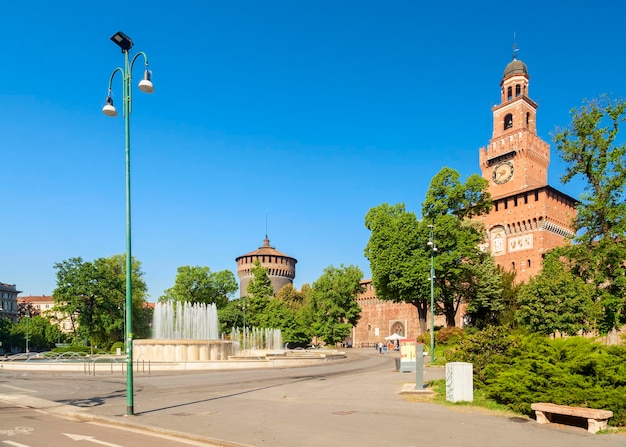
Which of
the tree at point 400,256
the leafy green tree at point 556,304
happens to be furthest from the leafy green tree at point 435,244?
the leafy green tree at point 556,304

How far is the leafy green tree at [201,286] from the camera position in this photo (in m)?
69.0

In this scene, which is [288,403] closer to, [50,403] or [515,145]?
[50,403]

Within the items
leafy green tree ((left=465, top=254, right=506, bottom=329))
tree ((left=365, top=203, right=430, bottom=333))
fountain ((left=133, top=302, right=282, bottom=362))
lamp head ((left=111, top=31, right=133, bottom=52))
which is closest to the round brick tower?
fountain ((left=133, top=302, right=282, bottom=362))

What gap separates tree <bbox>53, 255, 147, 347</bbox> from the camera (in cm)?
5509

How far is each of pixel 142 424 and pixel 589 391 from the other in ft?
28.4

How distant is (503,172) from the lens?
65750 mm

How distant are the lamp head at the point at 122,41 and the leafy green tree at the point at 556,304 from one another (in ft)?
94.4

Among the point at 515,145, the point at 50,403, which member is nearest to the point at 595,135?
the point at 50,403

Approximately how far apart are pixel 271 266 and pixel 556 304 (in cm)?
6326

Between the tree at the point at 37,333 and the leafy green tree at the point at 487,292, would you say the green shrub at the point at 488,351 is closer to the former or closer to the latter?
the leafy green tree at the point at 487,292

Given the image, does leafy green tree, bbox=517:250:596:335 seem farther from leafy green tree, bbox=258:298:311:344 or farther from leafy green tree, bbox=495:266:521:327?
leafy green tree, bbox=258:298:311:344

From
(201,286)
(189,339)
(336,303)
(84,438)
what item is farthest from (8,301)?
(84,438)

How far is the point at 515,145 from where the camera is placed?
211ft

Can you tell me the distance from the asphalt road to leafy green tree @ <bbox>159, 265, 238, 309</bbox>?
51584 mm
